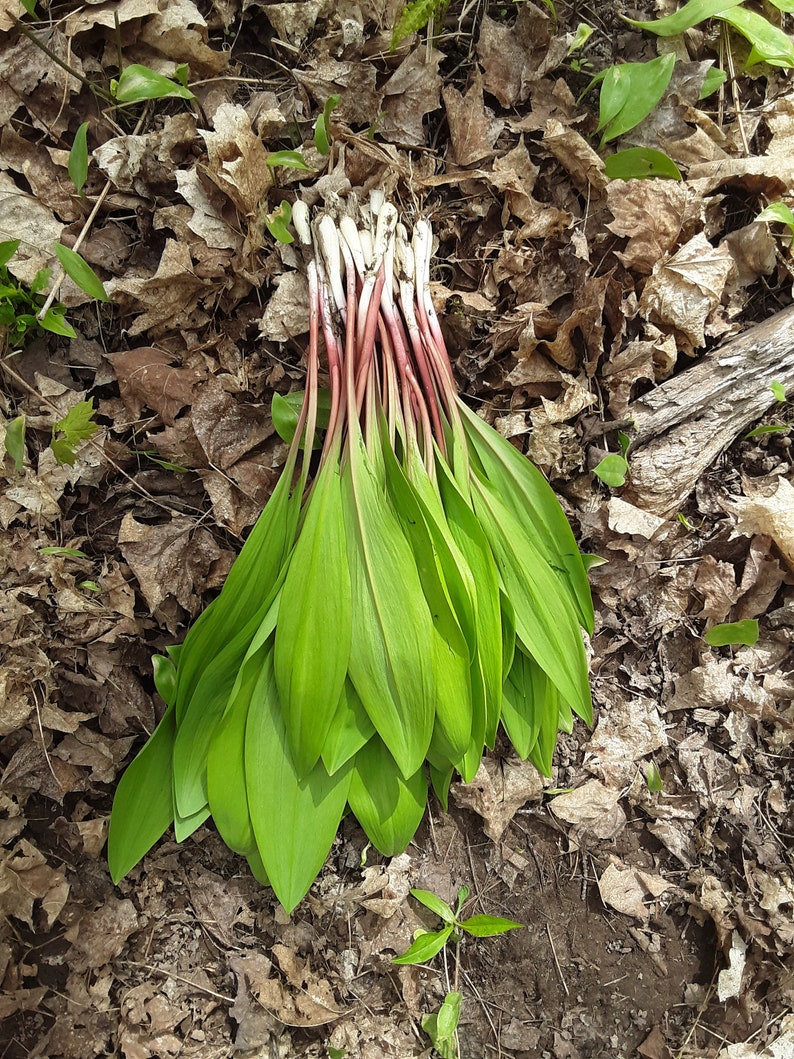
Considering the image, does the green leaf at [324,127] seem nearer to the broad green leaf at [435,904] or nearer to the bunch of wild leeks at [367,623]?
the bunch of wild leeks at [367,623]

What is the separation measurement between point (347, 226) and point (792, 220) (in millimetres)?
887

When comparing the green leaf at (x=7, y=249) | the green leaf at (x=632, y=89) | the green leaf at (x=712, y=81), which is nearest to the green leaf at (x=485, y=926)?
the green leaf at (x=7, y=249)

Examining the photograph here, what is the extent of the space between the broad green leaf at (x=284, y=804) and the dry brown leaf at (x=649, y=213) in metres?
1.11

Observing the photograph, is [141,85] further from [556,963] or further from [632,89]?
[556,963]

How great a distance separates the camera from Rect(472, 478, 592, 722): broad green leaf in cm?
105

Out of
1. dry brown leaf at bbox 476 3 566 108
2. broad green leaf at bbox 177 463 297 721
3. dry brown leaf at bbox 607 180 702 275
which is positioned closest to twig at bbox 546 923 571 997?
broad green leaf at bbox 177 463 297 721

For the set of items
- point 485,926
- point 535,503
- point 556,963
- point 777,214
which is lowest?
point 556,963

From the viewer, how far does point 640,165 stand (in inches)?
49.8

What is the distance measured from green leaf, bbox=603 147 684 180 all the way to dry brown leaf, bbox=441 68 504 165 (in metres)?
0.24

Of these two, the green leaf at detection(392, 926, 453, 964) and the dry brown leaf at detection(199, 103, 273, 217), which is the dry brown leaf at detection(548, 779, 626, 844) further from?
the dry brown leaf at detection(199, 103, 273, 217)

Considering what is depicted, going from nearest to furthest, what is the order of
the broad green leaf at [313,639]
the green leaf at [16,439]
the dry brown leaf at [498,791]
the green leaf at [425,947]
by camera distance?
the broad green leaf at [313,639] < the green leaf at [16,439] < the green leaf at [425,947] < the dry brown leaf at [498,791]

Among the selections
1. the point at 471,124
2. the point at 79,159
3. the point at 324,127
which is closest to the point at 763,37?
the point at 471,124

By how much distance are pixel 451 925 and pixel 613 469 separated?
93 cm

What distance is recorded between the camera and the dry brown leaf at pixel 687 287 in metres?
1.27
